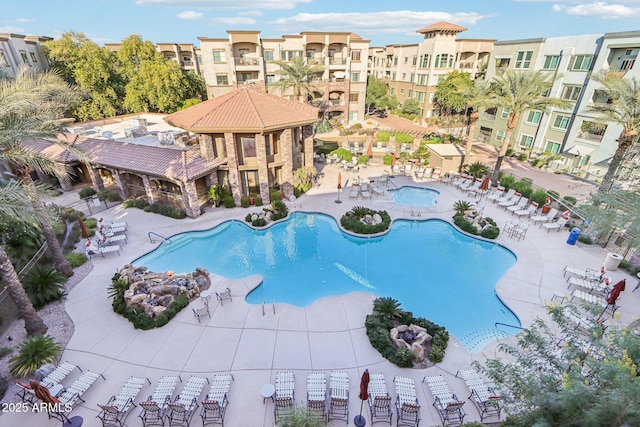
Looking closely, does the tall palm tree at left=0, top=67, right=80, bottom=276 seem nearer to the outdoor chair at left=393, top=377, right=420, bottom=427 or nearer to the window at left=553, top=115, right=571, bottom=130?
→ the outdoor chair at left=393, top=377, right=420, bottom=427

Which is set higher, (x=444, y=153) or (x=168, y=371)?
(x=444, y=153)

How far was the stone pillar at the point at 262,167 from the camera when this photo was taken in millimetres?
22531

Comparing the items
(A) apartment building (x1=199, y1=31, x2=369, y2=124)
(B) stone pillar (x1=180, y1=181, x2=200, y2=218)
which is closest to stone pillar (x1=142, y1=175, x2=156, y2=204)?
(B) stone pillar (x1=180, y1=181, x2=200, y2=218)

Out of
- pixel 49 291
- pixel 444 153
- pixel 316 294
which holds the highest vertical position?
pixel 444 153

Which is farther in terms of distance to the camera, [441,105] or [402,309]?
[441,105]

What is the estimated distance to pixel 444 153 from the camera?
96.7 ft

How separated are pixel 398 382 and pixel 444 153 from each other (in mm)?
23888

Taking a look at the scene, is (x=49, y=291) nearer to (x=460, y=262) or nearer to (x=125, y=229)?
(x=125, y=229)

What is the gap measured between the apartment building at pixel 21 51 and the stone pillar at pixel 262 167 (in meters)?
34.6

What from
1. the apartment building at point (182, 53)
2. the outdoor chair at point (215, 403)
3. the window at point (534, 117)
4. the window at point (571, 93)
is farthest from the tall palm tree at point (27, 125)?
the apartment building at point (182, 53)

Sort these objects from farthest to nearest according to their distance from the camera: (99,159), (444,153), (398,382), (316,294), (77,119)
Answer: (77,119) → (444,153) → (99,159) → (316,294) → (398,382)

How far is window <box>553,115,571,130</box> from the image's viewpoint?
32.4 metres

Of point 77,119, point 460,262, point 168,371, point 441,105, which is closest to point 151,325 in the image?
point 168,371

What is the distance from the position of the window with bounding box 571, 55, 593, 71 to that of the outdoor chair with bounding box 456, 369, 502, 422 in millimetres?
34459
